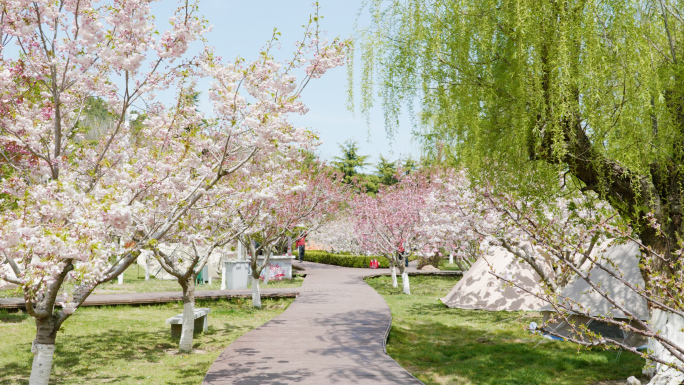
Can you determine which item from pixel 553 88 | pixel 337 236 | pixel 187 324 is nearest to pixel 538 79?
pixel 553 88

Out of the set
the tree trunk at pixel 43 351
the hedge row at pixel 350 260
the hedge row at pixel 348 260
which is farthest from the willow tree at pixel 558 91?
the hedge row at pixel 348 260

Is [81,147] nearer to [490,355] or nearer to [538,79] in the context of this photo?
[538,79]

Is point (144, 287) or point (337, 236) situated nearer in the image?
point (144, 287)

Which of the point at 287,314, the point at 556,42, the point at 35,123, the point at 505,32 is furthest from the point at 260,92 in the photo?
the point at 287,314

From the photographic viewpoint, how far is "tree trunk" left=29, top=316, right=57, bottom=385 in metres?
5.45

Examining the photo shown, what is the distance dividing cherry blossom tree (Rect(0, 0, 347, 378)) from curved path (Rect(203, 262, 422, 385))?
2.29m

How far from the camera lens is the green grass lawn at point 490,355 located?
26.0ft

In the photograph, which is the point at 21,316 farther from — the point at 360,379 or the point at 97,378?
the point at 360,379

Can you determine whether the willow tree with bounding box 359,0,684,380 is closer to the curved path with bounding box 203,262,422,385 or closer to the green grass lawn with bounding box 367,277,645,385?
the green grass lawn with bounding box 367,277,645,385

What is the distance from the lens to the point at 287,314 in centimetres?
1239

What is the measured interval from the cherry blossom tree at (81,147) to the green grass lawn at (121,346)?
89.5 inches

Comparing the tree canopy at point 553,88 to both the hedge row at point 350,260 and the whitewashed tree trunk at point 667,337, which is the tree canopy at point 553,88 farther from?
the hedge row at point 350,260

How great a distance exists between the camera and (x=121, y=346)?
974 centimetres

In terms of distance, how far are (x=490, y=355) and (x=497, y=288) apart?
5.66 m
